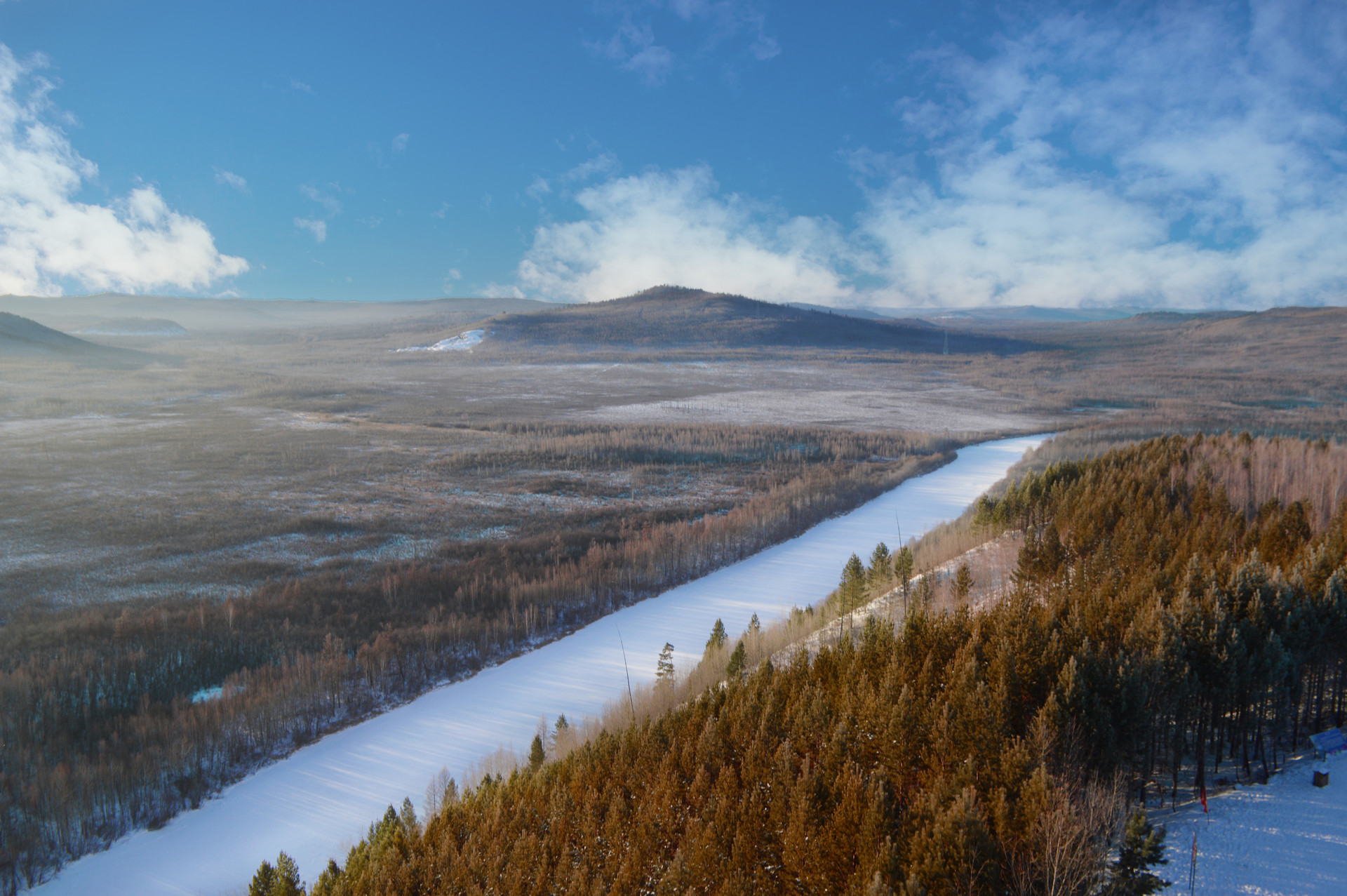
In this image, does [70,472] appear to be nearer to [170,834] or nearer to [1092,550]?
[170,834]

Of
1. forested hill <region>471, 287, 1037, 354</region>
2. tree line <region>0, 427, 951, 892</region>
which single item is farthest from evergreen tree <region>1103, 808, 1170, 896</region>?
forested hill <region>471, 287, 1037, 354</region>

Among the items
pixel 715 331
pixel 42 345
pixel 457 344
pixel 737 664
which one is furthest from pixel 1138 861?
pixel 715 331

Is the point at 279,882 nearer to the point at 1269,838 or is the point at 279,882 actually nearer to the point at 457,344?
the point at 1269,838

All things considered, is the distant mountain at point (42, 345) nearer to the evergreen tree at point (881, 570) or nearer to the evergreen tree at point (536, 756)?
the evergreen tree at point (536, 756)

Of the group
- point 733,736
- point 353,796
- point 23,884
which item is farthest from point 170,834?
point 733,736

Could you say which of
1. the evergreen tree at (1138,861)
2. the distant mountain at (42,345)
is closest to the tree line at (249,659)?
the evergreen tree at (1138,861)

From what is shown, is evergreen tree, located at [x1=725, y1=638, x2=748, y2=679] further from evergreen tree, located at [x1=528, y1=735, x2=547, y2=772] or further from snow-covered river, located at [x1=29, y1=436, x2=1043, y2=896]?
snow-covered river, located at [x1=29, y1=436, x2=1043, y2=896]
